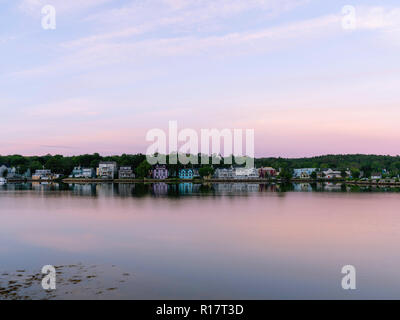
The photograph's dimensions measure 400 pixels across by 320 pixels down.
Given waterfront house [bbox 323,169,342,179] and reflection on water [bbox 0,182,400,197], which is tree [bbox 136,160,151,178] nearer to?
reflection on water [bbox 0,182,400,197]

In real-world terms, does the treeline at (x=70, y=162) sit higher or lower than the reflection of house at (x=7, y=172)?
higher

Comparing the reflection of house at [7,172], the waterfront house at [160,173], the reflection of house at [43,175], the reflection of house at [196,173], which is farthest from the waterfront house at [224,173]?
the reflection of house at [7,172]

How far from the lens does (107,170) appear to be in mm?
100812

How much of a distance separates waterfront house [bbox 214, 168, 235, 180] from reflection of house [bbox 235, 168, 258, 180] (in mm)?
1359

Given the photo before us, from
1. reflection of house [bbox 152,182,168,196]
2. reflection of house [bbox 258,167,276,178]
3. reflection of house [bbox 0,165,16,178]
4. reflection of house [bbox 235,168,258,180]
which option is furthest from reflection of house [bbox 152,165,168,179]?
Result: reflection of house [bbox 0,165,16,178]

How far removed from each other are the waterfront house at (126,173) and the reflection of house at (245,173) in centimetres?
2807

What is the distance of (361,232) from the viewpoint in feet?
58.5

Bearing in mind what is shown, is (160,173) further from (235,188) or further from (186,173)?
(235,188)

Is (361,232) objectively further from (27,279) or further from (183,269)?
(27,279)

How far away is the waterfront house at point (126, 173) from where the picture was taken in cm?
9931

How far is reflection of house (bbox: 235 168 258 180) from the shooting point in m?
105

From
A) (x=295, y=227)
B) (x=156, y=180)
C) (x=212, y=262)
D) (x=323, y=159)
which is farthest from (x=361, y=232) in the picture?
(x=323, y=159)

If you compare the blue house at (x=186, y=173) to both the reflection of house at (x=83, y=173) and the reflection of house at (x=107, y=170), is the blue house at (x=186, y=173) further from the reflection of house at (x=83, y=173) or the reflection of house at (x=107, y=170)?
the reflection of house at (x=83, y=173)
